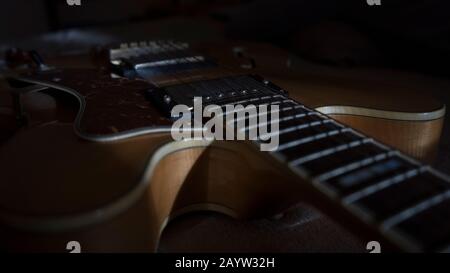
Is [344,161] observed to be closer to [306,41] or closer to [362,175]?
[362,175]

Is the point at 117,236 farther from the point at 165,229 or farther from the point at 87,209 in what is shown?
the point at 165,229

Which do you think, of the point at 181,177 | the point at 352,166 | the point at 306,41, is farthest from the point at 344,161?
the point at 306,41

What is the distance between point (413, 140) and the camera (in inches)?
24.9

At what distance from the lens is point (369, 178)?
40 cm

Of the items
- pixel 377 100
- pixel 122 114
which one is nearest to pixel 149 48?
pixel 122 114

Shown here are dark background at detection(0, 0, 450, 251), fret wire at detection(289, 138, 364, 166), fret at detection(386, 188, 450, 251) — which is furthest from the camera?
dark background at detection(0, 0, 450, 251)

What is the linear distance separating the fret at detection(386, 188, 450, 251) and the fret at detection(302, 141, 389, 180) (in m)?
0.08

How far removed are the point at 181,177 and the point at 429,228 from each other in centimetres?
33

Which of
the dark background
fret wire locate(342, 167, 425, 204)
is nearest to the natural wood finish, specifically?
the dark background

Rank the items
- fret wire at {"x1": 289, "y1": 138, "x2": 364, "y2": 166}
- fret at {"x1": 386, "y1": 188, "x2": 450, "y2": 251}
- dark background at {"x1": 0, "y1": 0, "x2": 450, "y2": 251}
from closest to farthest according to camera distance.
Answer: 1. fret at {"x1": 386, "y1": 188, "x2": 450, "y2": 251}
2. fret wire at {"x1": 289, "y1": 138, "x2": 364, "y2": 166}
3. dark background at {"x1": 0, "y1": 0, "x2": 450, "y2": 251}

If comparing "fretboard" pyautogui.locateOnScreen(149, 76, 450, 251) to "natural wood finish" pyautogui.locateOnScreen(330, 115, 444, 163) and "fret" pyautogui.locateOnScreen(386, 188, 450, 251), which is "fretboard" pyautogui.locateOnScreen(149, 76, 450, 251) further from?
"natural wood finish" pyautogui.locateOnScreen(330, 115, 444, 163)

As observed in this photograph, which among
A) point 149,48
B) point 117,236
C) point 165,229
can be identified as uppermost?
point 149,48

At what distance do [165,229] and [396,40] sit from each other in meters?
0.88

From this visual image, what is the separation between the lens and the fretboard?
342mm
